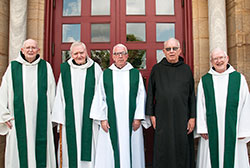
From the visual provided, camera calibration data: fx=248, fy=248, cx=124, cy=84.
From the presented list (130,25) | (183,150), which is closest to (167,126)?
(183,150)

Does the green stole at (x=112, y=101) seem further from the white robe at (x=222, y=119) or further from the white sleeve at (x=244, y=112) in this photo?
the white sleeve at (x=244, y=112)

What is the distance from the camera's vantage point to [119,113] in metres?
3.41

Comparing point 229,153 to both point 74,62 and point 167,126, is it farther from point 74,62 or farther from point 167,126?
point 74,62

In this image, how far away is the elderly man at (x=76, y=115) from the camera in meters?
3.44

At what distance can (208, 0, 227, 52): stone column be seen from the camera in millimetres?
3988

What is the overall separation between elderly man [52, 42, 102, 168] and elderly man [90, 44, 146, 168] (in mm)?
132

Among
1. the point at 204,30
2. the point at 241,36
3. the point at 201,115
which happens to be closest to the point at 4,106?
the point at 201,115

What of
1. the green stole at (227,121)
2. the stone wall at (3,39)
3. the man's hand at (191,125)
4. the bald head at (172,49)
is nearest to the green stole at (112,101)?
the bald head at (172,49)

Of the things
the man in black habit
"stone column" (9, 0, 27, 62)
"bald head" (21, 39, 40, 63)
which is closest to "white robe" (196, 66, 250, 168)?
the man in black habit

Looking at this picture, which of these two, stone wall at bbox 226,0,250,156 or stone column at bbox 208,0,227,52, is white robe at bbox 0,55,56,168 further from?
stone wall at bbox 226,0,250,156

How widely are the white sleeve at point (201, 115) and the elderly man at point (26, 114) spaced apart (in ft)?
6.68

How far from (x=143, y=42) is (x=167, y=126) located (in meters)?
1.80

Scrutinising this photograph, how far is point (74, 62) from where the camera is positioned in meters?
3.59

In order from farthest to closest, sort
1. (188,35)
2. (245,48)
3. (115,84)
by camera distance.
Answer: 1. (188,35)
2. (245,48)
3. (115,84)
